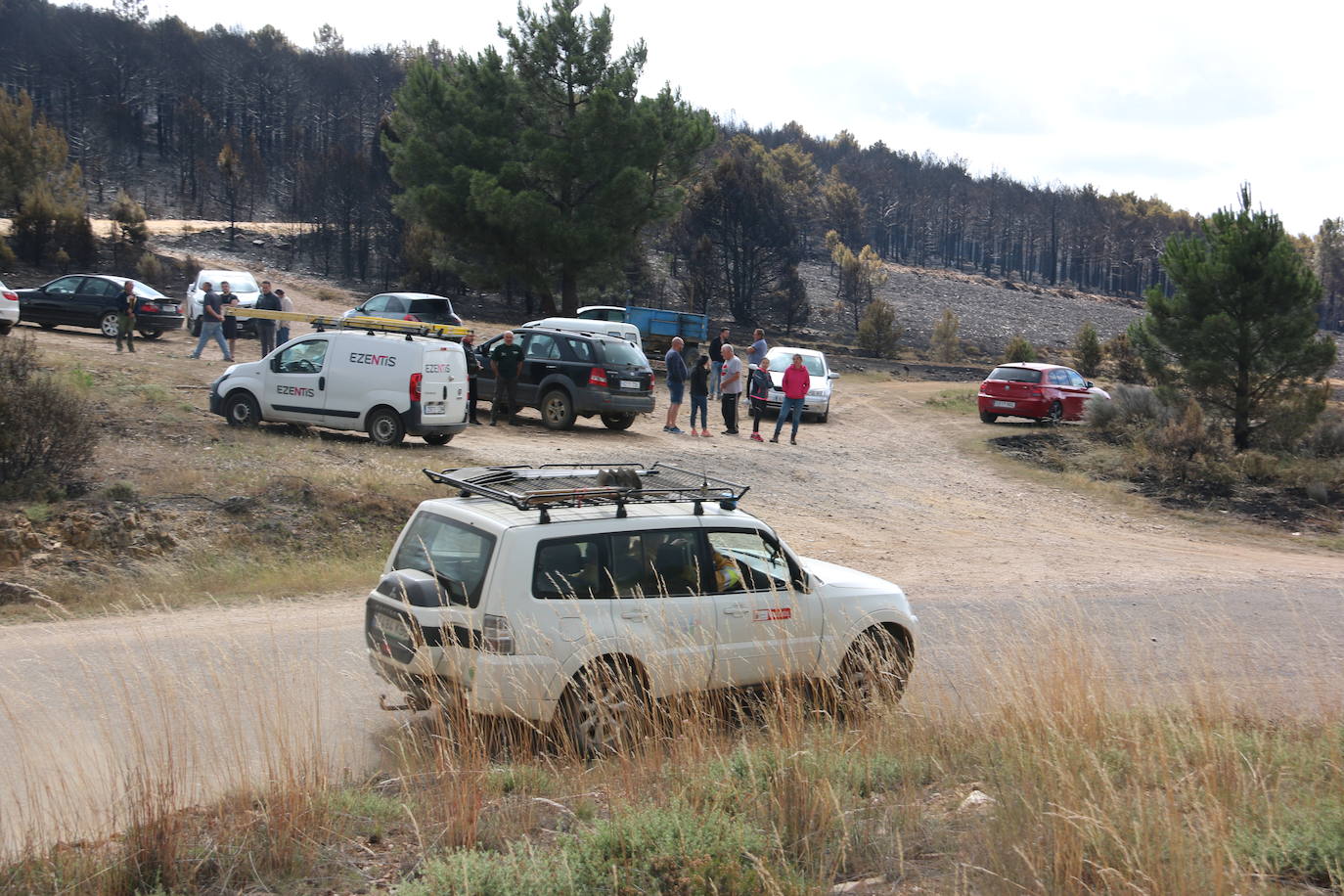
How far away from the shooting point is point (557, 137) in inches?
1523

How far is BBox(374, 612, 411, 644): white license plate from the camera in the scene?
653 cm

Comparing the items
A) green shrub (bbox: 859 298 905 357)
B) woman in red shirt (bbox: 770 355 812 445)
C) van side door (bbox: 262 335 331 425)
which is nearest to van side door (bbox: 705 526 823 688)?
van side door (bbox: 262 335 331 425)

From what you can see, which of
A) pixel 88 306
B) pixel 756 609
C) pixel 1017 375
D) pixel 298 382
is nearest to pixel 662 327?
pixel 1017 375

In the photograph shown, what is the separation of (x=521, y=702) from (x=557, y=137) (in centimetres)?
3494

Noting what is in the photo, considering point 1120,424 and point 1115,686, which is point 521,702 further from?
point 1120,424

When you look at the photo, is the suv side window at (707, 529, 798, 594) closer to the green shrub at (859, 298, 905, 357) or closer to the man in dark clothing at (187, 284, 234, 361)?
the man in dark clothing at (187, 284, 234, 361)

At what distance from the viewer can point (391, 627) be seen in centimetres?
668

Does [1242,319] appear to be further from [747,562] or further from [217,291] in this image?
[217,291]

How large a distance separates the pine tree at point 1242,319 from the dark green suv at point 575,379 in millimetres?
12359

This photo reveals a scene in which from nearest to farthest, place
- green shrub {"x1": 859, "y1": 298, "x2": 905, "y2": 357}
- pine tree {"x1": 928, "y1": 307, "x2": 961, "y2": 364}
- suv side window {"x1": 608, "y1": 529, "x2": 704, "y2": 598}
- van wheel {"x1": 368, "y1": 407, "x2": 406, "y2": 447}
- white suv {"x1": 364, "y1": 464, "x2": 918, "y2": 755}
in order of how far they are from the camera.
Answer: white suv {"x1": 364, "y1": 464, "x2": 918, "y2": 755}, suv side window {"x1": 608, "y1": 529, "x2": 704, "y2": 598}, van wheel {"x1": 368, "y1": 407, "x2": 406, "y2": 447}, green shrub {"x1": 859, "y1": 298, "x2": 905, "y2": 357}, pine tree {"x1": 928, "y1": 307, "x2": 961, "y2": 364}

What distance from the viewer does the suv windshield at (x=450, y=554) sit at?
649cm

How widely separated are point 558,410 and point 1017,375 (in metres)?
13.0

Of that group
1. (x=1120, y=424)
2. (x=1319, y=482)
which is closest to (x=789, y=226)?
(x=1120, y=424)

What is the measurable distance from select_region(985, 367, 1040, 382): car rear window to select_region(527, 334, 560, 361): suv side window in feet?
40.6
